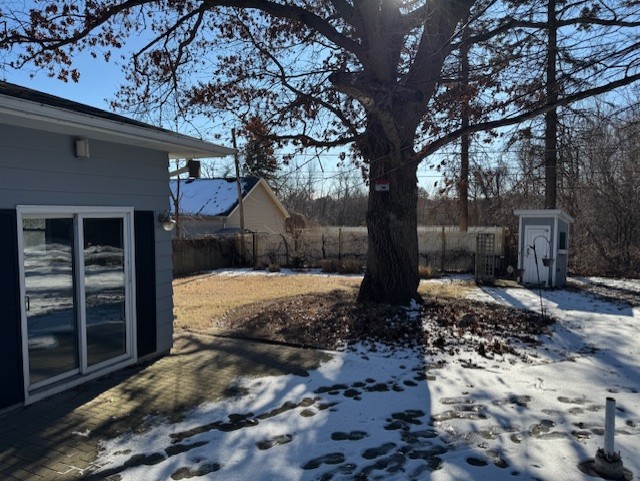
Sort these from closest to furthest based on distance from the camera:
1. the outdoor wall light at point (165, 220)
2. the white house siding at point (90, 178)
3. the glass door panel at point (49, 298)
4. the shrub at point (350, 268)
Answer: the white house siding at point (90, 178)
the glass door panel at point (49, 298)
the outdoor wall light at point (165, 220)
the shrub at point (350, 268)

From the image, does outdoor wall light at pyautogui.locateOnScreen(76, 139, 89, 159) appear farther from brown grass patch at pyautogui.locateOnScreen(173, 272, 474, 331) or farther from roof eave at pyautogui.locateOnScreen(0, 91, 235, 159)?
brown grass patch at pyautogui.locateOnScreen(173, 272, 474, 331)

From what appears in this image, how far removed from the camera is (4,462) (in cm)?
361

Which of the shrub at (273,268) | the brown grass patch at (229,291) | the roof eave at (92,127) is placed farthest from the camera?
the shrub at (273,268)

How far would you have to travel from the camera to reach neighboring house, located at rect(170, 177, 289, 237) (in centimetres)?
2684

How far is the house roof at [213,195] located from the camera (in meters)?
27.4

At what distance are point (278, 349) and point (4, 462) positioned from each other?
3.72m

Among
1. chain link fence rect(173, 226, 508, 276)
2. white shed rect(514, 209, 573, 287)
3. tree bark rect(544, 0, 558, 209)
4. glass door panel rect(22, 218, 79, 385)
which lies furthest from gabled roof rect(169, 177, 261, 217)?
glass door panel rect(22, 218, 79, 385)

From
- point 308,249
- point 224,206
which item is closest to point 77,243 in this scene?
point 308,249

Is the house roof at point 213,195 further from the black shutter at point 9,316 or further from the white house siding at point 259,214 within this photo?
the black shutter at point 9,316

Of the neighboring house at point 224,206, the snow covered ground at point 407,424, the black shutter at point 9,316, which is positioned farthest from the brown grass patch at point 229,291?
the neighboring house at point 224,206

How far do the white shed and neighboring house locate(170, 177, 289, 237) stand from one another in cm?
1586

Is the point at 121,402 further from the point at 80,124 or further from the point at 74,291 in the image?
the point at 80,124

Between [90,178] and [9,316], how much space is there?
5.49 ft

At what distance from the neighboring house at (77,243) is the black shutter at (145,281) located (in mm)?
13
